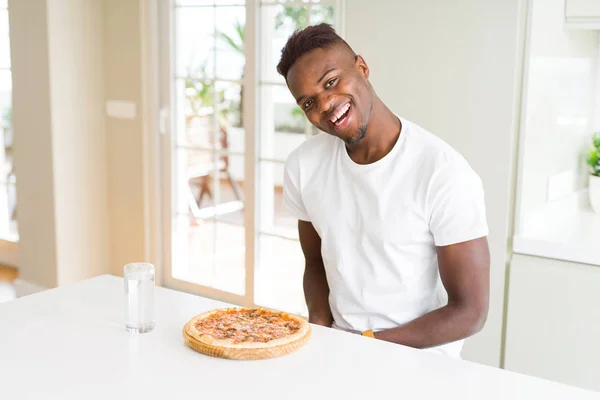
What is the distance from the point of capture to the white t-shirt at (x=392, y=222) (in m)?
1.96

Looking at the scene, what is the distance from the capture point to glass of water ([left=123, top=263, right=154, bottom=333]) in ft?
5.92

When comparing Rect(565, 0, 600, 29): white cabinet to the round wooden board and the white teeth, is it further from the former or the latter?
the round wooden board

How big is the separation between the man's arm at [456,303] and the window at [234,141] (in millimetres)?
1782

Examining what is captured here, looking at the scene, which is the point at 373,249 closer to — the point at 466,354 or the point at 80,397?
the point at 80,397

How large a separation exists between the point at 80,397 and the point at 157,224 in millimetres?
2798

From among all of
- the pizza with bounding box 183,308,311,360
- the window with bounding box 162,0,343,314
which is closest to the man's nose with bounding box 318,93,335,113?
the pizza with bounding box 183,308,311,360

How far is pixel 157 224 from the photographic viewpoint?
4242 mm

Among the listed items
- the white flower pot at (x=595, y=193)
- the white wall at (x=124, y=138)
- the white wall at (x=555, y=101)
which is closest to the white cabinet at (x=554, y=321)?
the white wall at (x=555, y=101)

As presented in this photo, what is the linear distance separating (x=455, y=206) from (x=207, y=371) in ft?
2.41

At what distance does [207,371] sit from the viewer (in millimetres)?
1590

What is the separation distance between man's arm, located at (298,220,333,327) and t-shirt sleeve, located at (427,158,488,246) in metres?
0.41

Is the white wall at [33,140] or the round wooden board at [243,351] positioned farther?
the white wall at [33,140]

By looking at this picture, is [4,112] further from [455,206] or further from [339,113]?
[455,206]

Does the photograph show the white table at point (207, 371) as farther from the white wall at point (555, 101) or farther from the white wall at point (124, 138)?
the white wall at point (124, 138)
